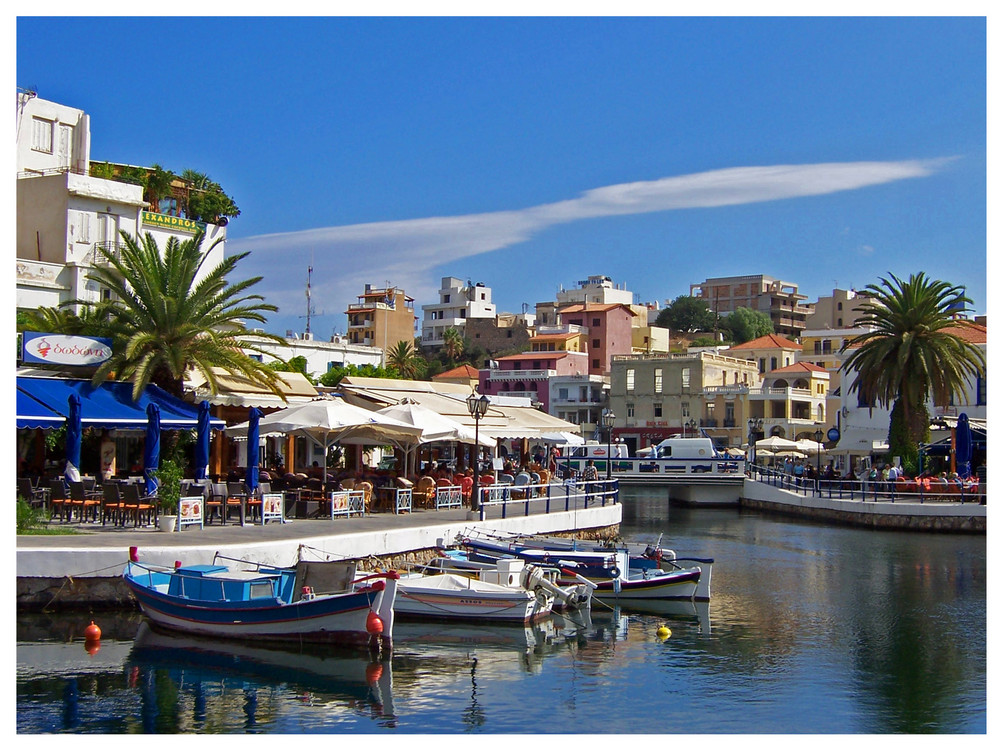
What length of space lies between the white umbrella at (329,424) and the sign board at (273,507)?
2174 millimetres

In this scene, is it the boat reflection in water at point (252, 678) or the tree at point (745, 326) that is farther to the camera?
the tree at point (745, 326)

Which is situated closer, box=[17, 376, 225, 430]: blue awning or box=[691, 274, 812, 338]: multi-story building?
box=[17, 376, 225, 430]: blue awning

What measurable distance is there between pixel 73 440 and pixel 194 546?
636 cm

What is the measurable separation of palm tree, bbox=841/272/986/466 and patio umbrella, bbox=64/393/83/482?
33.3m

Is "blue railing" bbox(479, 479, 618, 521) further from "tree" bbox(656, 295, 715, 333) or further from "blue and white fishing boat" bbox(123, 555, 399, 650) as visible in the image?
"tree" bbox(656, 295, 715, 333)

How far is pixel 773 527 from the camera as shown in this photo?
142 feet

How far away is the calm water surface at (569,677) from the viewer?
14.9 meters

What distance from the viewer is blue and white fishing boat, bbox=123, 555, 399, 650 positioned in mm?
18406

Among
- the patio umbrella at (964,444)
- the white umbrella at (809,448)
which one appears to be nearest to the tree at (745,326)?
the white umbrella at (809,448)

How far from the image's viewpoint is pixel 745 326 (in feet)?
445

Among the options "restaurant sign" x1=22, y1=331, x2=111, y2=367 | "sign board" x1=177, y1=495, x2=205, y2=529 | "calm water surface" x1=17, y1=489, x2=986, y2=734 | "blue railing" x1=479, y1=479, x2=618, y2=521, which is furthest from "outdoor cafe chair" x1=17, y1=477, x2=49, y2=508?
"blue railing" x1=479, y1=479, x2=618, y2=521

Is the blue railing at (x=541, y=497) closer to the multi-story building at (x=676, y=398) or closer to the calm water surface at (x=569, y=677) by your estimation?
the calm water surface at (x=569, y=677)

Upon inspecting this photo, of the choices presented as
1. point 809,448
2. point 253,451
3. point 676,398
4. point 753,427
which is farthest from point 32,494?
point 676,398

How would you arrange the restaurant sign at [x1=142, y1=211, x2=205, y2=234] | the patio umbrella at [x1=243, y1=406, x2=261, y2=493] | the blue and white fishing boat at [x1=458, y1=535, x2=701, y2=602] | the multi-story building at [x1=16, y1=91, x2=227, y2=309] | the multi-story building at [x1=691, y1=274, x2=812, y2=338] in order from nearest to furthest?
the blue and white fishing boat at [x1=458, y1=535, x2=701, y2=602] → the patio umbrella at [x1=243, y1=406, x2=261, y2=493] → the multi-story building at [x1=16, y1=91, x2=227, y2=309] → the restaurant sign at [x1=142, y1=211, x2=205, y2=234] → the multi-story building at [x1=691, y1=274, x2=812, y2=338]
